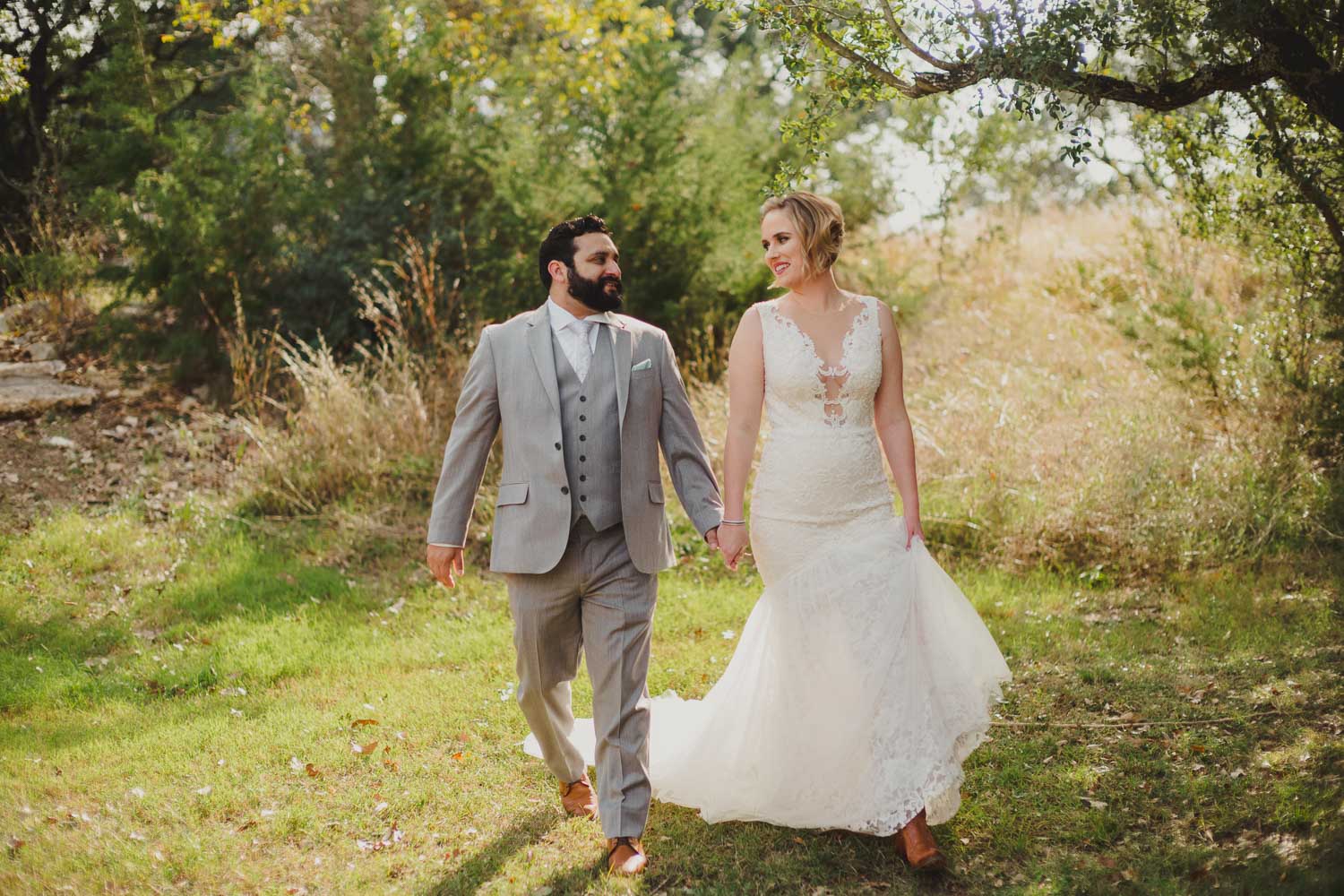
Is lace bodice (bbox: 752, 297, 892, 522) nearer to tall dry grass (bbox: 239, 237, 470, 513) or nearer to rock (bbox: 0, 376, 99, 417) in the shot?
tall dry grass (bbox: 239, 237, 470, 513)

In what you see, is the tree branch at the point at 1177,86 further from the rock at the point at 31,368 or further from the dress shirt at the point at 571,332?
the rock at the point at 31,368

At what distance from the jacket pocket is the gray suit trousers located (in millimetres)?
224

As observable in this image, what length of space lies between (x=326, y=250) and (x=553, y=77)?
401 cm

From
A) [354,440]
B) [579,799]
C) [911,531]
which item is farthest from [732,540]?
[354,440]

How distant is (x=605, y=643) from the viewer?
3.92 m

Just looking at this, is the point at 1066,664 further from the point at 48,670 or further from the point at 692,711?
the point at 48,670

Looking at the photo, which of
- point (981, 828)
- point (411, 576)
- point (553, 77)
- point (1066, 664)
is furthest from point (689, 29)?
point (981, 828)

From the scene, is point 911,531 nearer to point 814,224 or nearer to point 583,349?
point 814,224

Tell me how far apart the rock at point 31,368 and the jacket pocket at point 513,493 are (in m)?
8.12

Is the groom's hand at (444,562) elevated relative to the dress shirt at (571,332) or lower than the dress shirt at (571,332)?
lower

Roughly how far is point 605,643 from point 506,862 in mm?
925

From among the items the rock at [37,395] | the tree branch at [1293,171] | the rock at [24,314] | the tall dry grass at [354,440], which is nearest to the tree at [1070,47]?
the tree branch at [1293,171]

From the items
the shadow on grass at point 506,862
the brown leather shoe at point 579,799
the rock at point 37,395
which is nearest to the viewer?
the shadow on grass at point 506,862

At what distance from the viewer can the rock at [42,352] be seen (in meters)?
10.5
